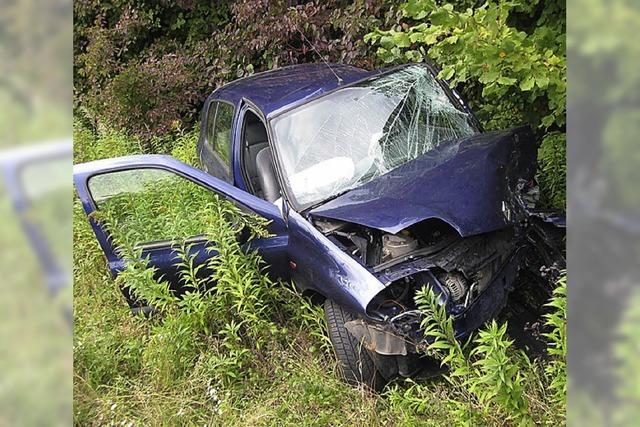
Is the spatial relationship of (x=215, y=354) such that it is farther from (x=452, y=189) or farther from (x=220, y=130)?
(x=220, y=130)

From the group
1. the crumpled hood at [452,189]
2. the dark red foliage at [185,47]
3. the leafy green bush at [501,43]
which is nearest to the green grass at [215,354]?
the crumpled hood at [452,189]

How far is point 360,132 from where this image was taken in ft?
12.2

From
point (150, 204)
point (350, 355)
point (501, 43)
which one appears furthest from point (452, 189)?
point (150, 204)

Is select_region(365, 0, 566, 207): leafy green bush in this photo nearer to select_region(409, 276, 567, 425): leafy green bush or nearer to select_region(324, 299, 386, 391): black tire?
select_region(409, 276, 567, 425): leafy green bush

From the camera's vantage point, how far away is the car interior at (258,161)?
3.88 metres
